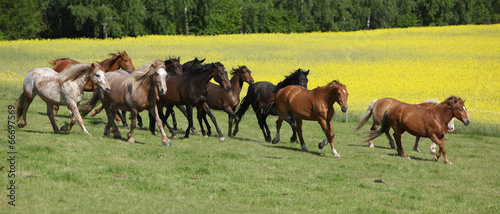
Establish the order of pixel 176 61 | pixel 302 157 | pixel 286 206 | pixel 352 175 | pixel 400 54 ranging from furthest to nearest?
pixel 400 54 < pixel 176 61 < pixel 302 157 < pixel 352 175 < pixel 286 206

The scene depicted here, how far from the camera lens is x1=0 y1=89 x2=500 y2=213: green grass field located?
791 cm

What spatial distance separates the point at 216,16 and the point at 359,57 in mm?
36219

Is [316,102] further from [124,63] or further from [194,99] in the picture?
Result: [124,63]

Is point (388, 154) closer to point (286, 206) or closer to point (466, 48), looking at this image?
point (286, 206)

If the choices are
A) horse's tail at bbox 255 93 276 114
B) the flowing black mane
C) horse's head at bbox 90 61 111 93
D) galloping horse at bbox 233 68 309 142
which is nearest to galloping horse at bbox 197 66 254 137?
galloping horse at bbox 233 68 309 142

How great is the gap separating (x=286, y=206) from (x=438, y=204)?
9.25 ft

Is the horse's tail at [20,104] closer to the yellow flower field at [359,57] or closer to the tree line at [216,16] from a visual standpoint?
the yellow flower field at [359,57]

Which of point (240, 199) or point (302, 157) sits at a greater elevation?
point (240, 199)

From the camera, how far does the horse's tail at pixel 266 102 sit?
15.9 m

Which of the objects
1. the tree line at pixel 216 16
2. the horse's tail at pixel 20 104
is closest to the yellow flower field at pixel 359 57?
the horse's tail at pixel 20 104

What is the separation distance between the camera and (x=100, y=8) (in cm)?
5869

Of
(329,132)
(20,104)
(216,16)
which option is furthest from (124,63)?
(216,16)

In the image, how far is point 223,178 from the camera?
32.6 ft

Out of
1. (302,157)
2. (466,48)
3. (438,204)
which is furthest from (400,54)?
(438,204)
